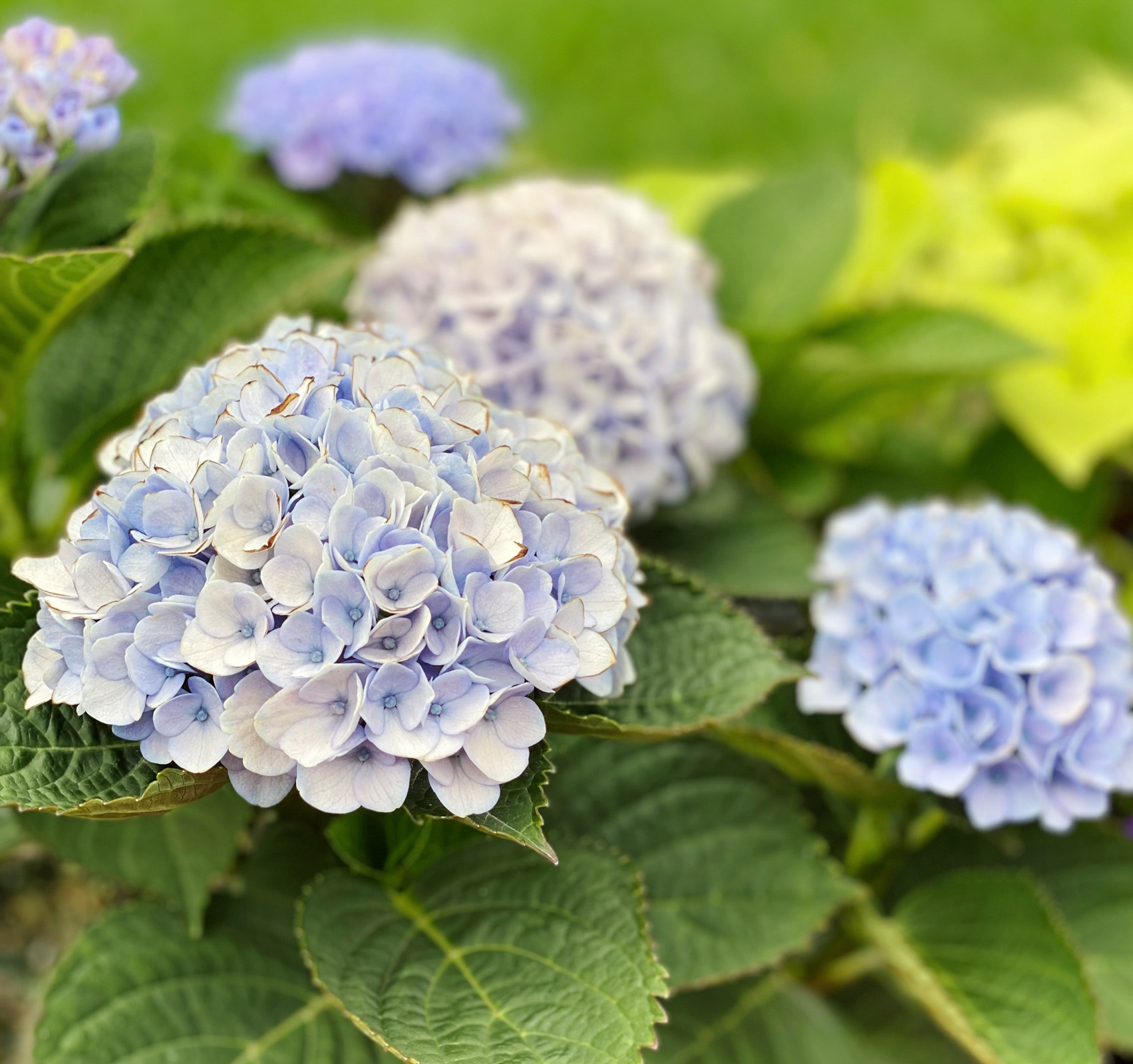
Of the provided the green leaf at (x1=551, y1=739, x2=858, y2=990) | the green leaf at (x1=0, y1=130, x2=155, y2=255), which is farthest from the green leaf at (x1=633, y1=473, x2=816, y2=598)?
the green leaf at (x1=0, y1=130, x2=155, y2=255)

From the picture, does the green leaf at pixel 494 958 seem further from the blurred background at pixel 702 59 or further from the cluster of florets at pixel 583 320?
the blurred background at pixel 702 59

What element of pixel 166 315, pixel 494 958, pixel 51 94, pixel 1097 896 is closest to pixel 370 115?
pixel 166 315

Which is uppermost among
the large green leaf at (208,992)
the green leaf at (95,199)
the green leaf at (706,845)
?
the green leaf at (95,199)

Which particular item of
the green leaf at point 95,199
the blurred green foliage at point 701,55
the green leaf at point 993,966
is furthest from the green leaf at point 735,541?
the blurred green foliage at point 701,55

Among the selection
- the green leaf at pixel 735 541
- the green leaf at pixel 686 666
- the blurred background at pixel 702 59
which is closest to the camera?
the green leaf at pixel 686 666

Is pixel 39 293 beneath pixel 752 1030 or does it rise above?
above

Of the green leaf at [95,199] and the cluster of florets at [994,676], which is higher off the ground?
the green leaf at [95,199]

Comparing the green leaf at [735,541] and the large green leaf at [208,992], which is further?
the green leaf at [735,541]

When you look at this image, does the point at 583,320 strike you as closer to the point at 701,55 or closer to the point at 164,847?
the point at 164,847
